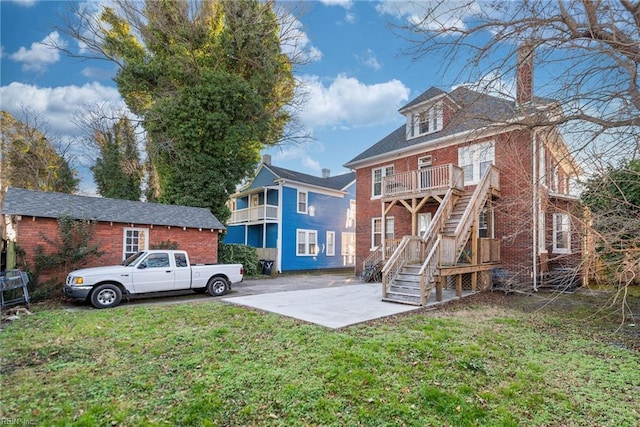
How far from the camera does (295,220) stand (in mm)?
21875

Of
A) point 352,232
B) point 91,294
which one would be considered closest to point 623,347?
point 91,294

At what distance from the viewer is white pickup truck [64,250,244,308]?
8523mm

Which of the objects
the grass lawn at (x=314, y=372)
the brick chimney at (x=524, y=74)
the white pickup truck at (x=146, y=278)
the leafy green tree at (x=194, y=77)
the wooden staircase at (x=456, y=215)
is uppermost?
the leafy green tree at (x=194, y=77)

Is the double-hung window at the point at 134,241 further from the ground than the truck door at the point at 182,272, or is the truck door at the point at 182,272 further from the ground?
the double-hung window at the point at 134,241

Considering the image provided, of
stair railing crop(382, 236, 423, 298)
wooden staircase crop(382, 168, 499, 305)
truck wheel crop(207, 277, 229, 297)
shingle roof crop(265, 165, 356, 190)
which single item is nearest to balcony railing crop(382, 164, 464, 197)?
wooden staircase crop(382, 168, 499, 305)

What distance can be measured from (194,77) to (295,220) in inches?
406

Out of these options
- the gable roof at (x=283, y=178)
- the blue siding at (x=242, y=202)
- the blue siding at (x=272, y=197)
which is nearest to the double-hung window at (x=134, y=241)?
the gable roof at (x=283, y=178)

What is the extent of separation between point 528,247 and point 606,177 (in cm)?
823

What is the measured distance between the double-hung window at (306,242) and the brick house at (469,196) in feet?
18.0

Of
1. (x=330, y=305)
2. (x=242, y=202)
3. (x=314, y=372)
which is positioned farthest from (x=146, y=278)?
(x=242, y=202)

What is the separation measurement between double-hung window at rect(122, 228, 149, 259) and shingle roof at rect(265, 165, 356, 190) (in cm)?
1056

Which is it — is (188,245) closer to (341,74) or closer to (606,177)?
(341,74)

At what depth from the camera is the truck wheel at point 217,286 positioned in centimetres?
1080

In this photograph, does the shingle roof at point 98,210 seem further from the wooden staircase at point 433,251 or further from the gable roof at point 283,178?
the wooden staircase at point 433,251
